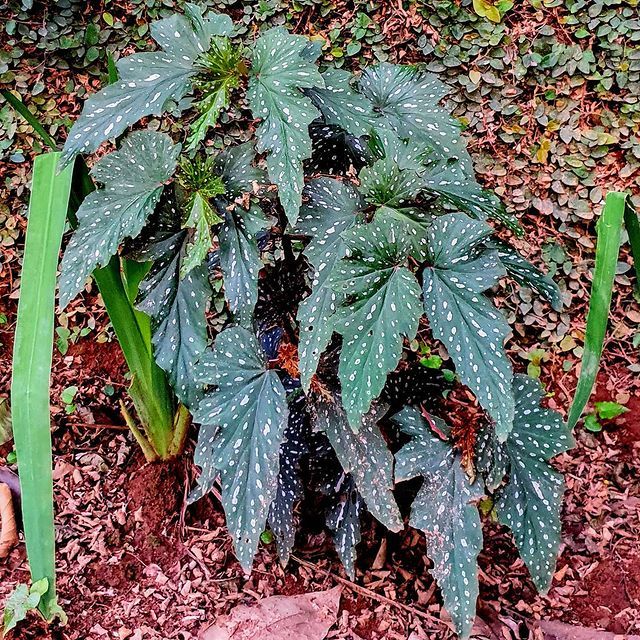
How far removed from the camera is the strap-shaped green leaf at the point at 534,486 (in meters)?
1.47

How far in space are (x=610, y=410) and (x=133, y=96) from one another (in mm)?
1692

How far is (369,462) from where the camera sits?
1440 millimetres

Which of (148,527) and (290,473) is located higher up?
(290,473)

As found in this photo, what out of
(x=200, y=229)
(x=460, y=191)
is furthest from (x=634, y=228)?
(x=200, y=229)

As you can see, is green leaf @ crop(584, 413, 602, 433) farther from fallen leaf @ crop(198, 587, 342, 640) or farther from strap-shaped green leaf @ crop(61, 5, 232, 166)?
strap-shaped green leaf @ crop(61, 5, 232, 166)

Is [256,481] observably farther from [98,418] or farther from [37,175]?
[98,418]

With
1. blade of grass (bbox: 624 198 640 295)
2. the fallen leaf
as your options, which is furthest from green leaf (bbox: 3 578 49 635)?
blade of grass (bbox: 624 198 640 295)

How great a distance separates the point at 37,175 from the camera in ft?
4.66

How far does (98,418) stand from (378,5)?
1.60 meters

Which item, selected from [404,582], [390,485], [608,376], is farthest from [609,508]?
[390,485]

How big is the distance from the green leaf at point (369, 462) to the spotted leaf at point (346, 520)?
7.9 inches

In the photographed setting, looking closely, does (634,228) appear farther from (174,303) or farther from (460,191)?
(174,303)

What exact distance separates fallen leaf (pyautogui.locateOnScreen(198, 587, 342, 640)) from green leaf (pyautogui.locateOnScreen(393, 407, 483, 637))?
1.21 ft

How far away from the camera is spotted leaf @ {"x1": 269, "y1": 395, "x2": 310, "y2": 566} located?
1564 millimetres
